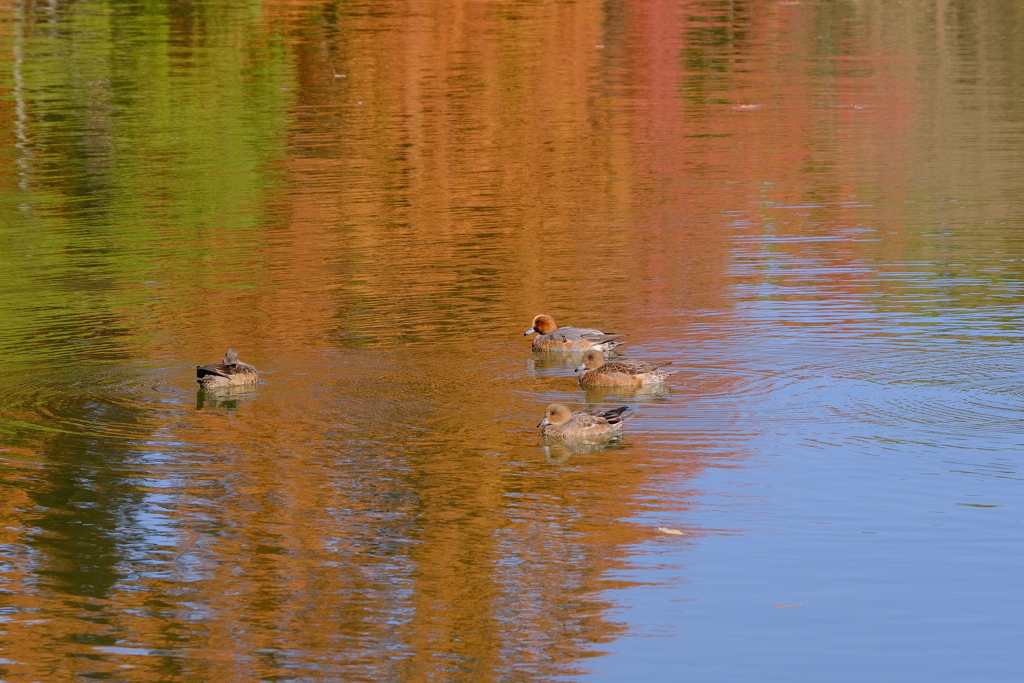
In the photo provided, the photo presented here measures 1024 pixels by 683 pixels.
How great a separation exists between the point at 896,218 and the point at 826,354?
7.37 m

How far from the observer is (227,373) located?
42.0 feet

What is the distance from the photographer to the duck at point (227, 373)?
12789mm

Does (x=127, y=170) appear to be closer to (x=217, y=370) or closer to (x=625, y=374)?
(x=217, y=370)

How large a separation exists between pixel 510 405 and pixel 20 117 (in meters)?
24.8

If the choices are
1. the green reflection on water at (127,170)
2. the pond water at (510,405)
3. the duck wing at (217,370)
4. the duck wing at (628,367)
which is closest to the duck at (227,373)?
the duck wing at (217,370)

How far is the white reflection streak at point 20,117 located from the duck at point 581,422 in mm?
14673

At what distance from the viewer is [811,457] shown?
11133 millimetres

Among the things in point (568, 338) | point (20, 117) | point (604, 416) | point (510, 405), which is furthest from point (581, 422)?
point (20, 117)

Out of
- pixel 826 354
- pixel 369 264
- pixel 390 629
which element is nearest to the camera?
pixel 390 629

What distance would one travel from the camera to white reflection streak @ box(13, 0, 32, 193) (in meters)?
27.1

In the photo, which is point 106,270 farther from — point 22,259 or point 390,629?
point 390,629

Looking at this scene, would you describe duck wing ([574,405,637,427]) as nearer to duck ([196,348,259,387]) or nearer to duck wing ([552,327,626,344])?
duck wing ([552,327,626,344])

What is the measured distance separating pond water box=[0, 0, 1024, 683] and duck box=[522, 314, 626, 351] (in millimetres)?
175

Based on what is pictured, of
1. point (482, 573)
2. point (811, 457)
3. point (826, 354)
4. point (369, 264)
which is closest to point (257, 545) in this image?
point (482, 573)
